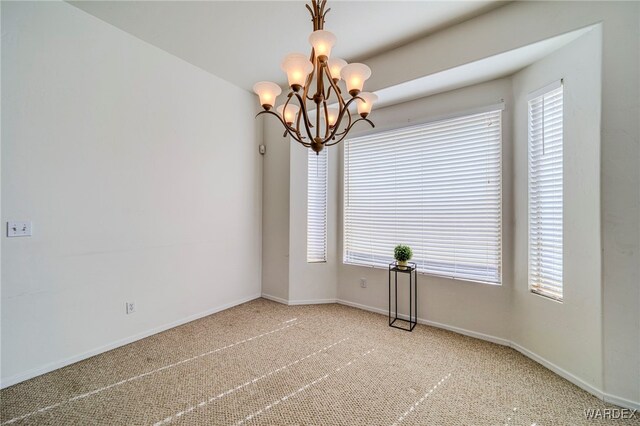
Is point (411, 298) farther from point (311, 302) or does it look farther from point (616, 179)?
point (616, 179)

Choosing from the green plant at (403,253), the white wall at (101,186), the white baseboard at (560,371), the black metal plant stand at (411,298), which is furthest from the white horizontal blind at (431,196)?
the white wall at (101,186)

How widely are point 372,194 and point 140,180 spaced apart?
2.57 metres

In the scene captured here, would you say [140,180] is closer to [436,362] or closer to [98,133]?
[98,133]

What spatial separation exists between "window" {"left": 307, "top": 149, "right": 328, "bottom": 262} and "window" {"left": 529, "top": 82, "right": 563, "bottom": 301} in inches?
89.2

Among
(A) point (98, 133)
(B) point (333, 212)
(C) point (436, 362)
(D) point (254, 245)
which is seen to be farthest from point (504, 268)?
(A) point (98, 133)

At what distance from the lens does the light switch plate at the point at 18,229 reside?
1.95 m

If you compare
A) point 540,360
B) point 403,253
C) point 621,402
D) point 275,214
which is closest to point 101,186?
point 275,214

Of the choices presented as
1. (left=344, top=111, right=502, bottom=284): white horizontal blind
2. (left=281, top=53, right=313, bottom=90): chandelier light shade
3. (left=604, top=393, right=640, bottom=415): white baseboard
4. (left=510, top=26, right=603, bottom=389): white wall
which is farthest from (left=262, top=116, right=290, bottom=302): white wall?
(left=604, top=393, right=640, bottom=415): white baseboard

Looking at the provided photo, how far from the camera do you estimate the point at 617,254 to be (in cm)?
180

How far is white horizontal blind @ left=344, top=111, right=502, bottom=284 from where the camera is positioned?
2721 mm

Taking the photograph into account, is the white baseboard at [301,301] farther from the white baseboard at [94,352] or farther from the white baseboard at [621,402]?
the white baseboard at [621,402]

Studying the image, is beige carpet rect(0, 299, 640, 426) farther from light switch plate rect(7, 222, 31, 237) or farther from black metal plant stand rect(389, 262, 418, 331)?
light switch plate rect(7, 222, 31, 237)

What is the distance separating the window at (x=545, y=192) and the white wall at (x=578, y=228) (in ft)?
0.25

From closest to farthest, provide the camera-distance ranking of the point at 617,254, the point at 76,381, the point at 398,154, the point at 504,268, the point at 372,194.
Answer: the point at 617,254 → the point at 76,381 → the point at 504,268 → the point at 398,154 → the point at 372,194
